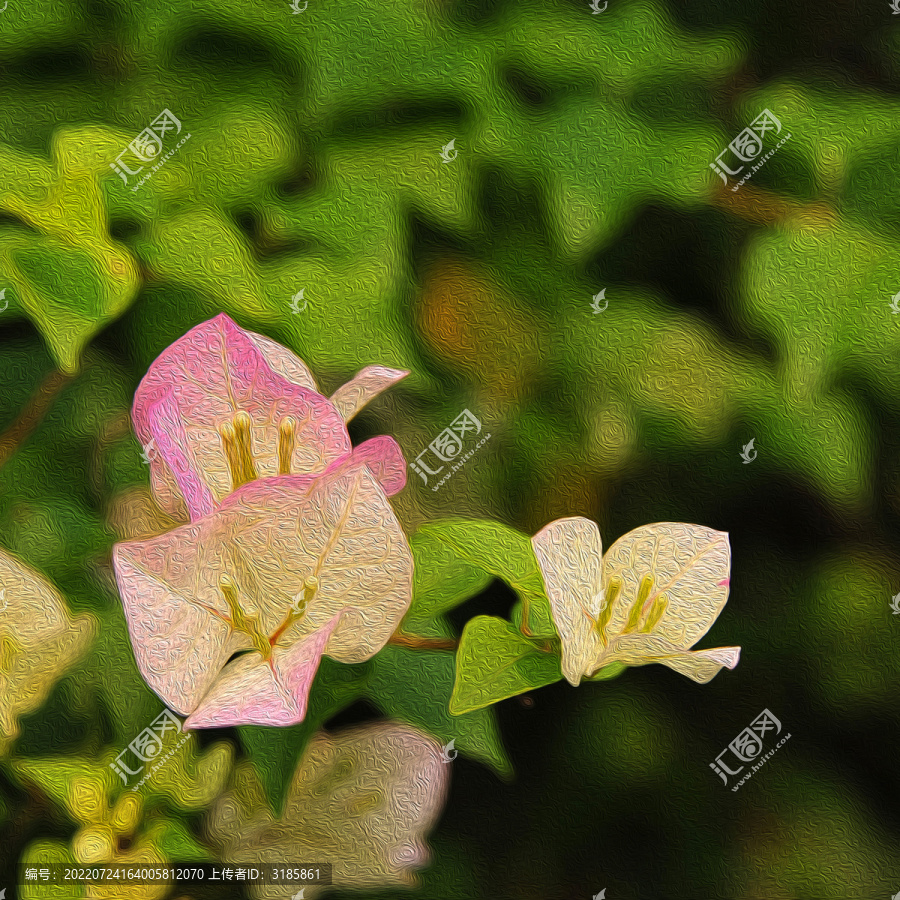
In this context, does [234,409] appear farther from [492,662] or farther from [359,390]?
[492,662]

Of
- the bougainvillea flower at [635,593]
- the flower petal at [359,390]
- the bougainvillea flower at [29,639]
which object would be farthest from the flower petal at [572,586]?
the bougainvillea flower at [29,639]

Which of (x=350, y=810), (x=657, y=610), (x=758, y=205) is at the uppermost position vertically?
(x=758, y=205)

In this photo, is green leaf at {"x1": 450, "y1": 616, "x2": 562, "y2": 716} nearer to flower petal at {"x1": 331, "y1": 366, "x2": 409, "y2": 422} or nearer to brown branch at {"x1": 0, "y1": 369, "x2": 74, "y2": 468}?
flower petal at {"x1": 331, "y1": 366, "x2": 409, "y2": 422}

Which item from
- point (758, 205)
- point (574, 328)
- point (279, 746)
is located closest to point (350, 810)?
point (279, 746)

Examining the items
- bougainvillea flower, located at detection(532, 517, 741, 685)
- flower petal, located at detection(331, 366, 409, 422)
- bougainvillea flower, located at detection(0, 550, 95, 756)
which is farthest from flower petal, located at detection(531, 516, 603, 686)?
bougainvillea flower, located at detection(0, 550, 95, 756)

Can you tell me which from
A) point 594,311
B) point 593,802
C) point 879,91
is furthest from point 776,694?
point 879,91

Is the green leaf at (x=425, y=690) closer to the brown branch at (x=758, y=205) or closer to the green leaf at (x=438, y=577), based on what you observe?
the green leaf at (x=438, y=577)
